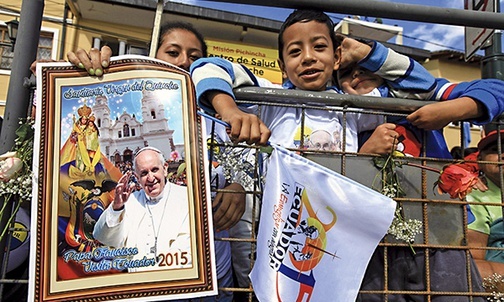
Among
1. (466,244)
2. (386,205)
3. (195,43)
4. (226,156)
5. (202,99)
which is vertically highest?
(195,43)

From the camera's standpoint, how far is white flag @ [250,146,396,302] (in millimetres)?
1217

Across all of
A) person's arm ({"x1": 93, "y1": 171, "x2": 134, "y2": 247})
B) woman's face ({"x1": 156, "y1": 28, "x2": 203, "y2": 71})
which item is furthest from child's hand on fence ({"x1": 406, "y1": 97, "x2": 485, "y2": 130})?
woman's face ({"x1": 156, "y1": 28, "x2": 203, "y2": 71})

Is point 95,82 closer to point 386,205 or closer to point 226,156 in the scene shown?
point 226,156

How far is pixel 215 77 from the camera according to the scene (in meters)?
1.33

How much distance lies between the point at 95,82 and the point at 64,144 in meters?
0.20

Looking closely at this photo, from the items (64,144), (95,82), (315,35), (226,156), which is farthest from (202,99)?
(315,35)

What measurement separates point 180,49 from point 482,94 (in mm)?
1292

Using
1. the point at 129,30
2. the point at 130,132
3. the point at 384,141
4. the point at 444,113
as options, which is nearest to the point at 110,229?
the point at 130,132

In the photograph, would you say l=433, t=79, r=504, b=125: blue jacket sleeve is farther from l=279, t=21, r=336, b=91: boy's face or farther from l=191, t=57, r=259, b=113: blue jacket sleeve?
l=191, t=57, r=259, b=113: blue jacket sleeve

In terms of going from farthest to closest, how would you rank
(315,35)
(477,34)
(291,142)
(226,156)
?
(477,34), (315,35), (291,142), (226,156)

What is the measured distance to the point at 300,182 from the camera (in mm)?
1255

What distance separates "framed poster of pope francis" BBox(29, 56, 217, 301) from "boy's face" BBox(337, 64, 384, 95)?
769 millimetres

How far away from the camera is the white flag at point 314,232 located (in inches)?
47.9

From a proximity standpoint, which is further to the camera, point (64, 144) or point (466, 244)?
point (466, 244)
